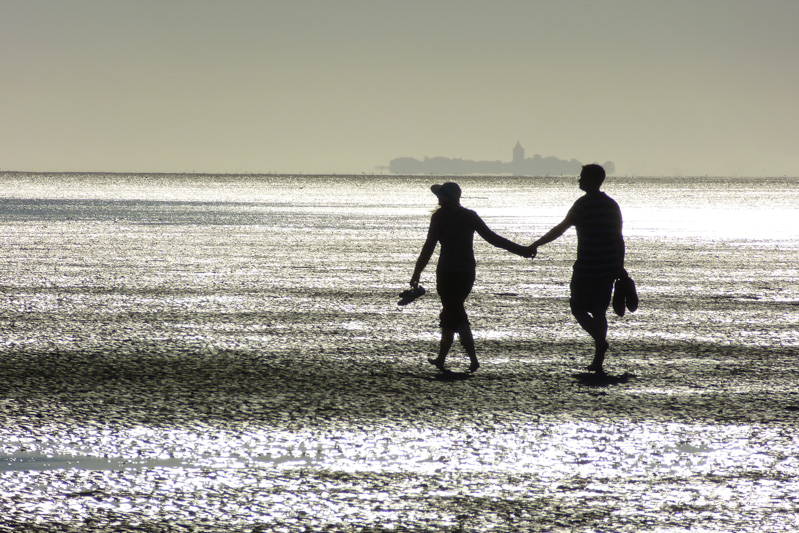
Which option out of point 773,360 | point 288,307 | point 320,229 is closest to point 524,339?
point 773,360

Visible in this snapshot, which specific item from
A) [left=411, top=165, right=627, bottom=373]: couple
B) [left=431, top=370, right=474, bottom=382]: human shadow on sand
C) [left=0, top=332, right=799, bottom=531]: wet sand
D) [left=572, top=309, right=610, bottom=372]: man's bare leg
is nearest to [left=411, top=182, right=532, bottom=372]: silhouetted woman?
[left=411, top=165, right=627, bottom=373]: couple

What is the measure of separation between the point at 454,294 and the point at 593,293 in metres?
1.25

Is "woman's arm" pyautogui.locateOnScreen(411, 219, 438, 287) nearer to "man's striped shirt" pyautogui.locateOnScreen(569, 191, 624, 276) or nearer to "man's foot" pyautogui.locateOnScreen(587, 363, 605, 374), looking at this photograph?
"man's striped shirt" pyautogui.locateOnScreen(569, 191, 624, 276)

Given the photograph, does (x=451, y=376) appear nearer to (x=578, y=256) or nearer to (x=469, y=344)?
(x=469, y=344)

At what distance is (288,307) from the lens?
1280 centimetres

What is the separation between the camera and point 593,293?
8391 mm

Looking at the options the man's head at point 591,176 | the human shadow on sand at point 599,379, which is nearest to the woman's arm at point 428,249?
the man's head at point 591,176

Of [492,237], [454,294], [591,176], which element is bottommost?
[454,294]

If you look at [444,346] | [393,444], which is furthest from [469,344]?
[393,444]

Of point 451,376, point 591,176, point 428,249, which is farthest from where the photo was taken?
point 428,249

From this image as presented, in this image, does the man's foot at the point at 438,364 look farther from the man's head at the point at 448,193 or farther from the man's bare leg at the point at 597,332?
the man's head at the point at 448,193

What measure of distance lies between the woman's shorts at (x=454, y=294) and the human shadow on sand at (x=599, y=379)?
3.89ft

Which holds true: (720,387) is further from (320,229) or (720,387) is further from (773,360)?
(320,229)

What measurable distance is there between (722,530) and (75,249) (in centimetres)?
2207
